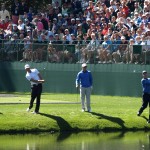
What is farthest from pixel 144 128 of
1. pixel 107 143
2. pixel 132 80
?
pixel 132 80

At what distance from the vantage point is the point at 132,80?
46125 millimetres

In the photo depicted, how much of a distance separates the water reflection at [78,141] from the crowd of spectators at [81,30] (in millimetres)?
12427

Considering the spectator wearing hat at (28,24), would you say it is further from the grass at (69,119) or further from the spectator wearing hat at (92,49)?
the grass at (69,119)

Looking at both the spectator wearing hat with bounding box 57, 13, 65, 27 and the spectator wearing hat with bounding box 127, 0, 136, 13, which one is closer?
the spectator wearing hat with bounding box 127, 0, 136, 13

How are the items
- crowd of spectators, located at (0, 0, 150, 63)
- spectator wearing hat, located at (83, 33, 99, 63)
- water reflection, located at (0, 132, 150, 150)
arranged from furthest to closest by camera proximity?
spectator wearing hat, located at (83, 33, 99, 63), crowd of spectators, located at (0, 0, 150, 63), water reflection, located at (0, 132, 150, 150)

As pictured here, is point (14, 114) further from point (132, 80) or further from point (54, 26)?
point (54, 26)

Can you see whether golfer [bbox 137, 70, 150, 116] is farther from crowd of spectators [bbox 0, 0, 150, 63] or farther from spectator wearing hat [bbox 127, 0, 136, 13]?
spectator wearing hat [bbox 127, 0, 136, 13]

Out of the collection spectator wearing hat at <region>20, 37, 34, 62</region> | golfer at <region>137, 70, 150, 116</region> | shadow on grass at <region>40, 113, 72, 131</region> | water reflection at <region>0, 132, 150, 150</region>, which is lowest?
water reflection at <region>0, 132, 150, 150</region>

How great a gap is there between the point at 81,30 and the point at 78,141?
18.1 m

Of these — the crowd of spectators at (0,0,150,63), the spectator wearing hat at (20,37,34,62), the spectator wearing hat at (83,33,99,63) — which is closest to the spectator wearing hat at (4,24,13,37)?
the crowd of spectators at (0,0,150,63)

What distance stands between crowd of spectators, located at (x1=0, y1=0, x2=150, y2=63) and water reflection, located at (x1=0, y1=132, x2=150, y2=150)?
12427 millimetres

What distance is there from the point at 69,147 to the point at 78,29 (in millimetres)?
19677

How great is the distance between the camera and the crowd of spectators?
45.6m

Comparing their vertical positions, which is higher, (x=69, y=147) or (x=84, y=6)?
(x=84, y=6)
